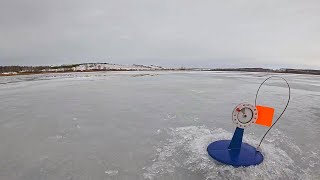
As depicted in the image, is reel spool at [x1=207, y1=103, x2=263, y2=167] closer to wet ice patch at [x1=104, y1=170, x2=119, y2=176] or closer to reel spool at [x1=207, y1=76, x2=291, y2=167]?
reel spool at [x1=207, y1=76, x2=291, y2=167]

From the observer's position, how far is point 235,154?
3102 millimetres

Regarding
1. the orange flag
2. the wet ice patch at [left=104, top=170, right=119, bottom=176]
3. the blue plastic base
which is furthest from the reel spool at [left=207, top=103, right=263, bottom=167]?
the wet ice patch at [left=104, top=170, right=119, bottom=176]

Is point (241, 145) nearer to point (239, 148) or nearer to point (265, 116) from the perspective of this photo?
point (239, 148)

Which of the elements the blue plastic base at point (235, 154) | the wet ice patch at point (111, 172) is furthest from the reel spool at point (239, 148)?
the wet ice patch at point (111, 172)

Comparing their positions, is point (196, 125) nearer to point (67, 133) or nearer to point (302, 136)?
point (302, 136)

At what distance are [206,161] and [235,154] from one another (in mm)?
358

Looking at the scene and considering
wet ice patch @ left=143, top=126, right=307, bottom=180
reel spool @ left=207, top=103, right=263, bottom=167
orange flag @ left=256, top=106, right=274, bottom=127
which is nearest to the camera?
wet ice patch @ left=143, top=126, right=307, bottom=180

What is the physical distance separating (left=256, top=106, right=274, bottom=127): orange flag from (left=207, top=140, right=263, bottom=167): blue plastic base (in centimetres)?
41

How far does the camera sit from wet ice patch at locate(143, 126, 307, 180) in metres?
2.79

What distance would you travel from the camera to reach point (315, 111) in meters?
5.93

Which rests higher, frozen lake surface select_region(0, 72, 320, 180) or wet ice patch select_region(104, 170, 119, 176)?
frozen lake surface select_region(0, 72, 320, 180)

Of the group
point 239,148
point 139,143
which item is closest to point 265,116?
point 239,148

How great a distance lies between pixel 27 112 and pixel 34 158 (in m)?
2.93

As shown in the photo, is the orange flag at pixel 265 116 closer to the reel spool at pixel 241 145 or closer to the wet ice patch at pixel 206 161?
the reel spool at pixel 241 145
